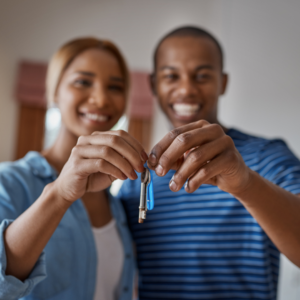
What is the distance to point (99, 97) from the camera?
100 centimetres

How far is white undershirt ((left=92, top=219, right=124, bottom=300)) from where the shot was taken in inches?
36.0

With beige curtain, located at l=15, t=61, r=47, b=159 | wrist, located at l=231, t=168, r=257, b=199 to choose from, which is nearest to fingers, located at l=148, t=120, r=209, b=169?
wrist, located at l=231, t=168, r=257, b=199

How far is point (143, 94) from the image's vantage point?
3357mm

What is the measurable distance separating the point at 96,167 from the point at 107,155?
3cm

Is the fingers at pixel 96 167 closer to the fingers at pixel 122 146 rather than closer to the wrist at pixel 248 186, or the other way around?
the fingers at pixel 122 146

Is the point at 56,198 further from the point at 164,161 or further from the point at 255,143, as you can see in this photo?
the point at 255,143

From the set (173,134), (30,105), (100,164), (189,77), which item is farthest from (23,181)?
(30,105)

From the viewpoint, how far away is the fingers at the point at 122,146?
1.76 ft

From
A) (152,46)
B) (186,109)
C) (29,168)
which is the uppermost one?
(152,46)

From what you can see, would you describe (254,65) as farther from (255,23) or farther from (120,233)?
(120,233)

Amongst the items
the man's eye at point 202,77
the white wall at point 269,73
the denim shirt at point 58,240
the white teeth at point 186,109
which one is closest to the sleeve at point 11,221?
the denim shirt at point 58,240

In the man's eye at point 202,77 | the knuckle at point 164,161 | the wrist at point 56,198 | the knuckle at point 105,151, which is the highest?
the man's eye at point 202,77

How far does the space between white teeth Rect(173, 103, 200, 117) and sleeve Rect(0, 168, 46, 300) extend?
0.55 m

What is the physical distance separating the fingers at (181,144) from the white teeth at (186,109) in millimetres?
512
